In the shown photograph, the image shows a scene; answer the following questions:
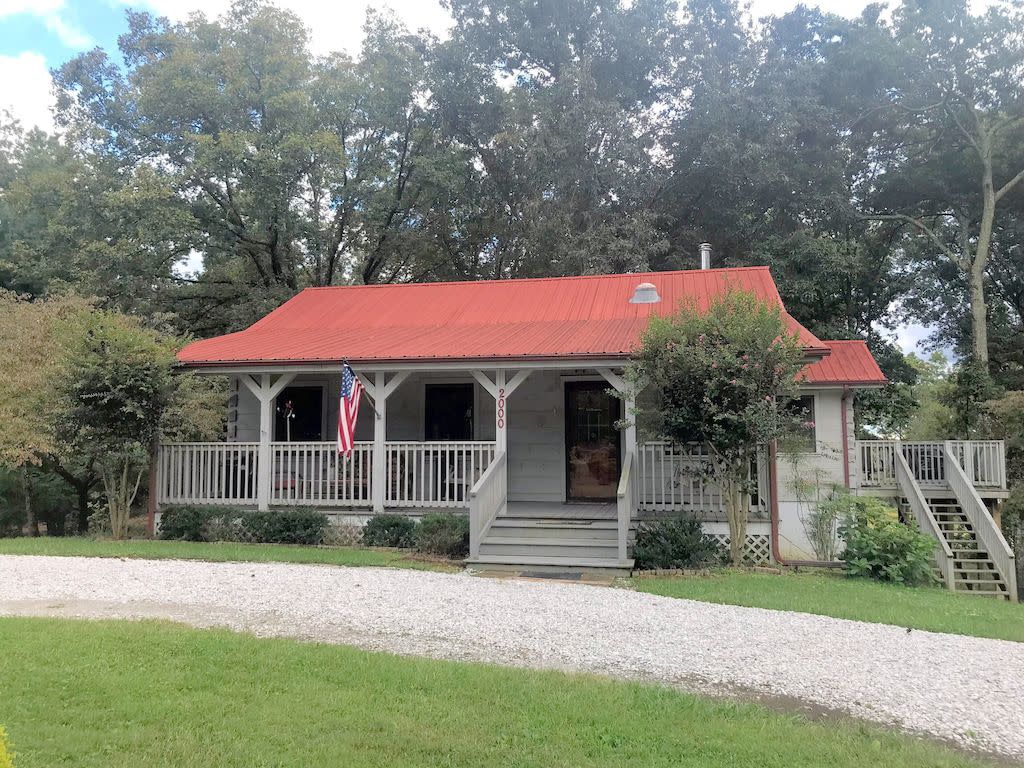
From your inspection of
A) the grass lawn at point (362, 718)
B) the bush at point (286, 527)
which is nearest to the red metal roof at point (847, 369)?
the bush at point (286, 527)

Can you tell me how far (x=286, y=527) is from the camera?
11977 millimetres

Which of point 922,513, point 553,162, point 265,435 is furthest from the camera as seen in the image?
point 553,162

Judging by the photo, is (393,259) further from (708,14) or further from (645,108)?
(708,14)

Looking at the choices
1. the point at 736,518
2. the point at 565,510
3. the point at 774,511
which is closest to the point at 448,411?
the point at 565,510

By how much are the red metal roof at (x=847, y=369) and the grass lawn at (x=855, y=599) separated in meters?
4.28

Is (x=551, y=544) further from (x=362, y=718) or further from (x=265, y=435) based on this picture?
(x=362, y=718)

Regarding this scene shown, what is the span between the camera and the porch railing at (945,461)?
1612cm

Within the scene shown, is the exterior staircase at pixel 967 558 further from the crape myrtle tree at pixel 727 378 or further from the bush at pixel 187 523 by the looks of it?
the bush at pixel 187 523

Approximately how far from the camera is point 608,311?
14930mm

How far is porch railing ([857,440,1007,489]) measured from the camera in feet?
52.9

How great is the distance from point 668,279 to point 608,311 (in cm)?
209

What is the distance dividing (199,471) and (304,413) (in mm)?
2594

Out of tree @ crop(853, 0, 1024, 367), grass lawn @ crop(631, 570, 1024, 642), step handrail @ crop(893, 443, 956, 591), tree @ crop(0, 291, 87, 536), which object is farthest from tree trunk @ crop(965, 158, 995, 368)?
tree @ crop(0, 291, 87, 536)

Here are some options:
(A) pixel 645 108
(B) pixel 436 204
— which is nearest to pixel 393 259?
(B) pixel 436 204
